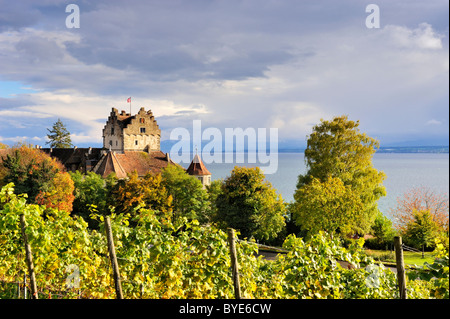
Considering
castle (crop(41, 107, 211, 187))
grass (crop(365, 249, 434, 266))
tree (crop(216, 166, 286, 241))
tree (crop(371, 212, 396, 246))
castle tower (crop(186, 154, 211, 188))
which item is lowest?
grass (crop(365, 249, 434, 266))

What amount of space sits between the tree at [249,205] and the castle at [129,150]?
55.1 ft

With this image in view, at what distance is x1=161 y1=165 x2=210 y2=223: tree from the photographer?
29078 mm

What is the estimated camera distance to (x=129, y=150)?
5134 cm

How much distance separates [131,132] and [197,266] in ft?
155

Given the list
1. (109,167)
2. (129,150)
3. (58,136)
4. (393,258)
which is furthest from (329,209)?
(58,136)

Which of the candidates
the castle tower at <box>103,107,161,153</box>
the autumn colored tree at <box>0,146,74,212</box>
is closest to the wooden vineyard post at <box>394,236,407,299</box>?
the autumn colored tree at <box>0,146,74,212</box>

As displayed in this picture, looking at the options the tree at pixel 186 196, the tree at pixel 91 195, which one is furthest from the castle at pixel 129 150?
the tree at pixel 186 196

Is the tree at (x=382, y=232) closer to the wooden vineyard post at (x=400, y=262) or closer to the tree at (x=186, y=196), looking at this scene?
the tree at (x=186, y=196)

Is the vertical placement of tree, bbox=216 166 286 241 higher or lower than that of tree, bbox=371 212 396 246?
higher

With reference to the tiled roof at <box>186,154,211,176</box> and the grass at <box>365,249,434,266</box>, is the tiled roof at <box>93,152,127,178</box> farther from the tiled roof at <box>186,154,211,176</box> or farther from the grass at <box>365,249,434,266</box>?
the grass at <box>365,249,434,266</box>

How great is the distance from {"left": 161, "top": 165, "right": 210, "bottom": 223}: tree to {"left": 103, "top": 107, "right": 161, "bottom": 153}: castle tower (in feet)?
71.6

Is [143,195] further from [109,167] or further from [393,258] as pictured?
[393,258]

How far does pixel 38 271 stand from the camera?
6977 mm

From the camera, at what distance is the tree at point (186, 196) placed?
95.4 ft
